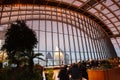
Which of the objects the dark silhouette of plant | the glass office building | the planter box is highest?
the glass office building

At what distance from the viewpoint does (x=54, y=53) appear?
17.1 m

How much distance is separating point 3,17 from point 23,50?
31.1 feet

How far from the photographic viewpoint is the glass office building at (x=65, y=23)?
16.8m

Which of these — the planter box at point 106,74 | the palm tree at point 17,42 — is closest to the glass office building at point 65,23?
the palm tree at point 17,42

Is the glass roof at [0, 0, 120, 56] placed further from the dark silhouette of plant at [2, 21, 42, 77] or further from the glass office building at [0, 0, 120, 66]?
the dark silhouette of plant at [2, 21, 42, 77]

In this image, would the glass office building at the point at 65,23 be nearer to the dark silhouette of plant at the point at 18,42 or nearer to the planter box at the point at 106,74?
the dark silhouette of plant at the point at 18,42

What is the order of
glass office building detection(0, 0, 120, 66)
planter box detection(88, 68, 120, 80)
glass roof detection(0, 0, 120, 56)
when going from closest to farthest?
planter box detection(88, 68, 120, 80), glass office building detection(0, 0, 120, 66), glass roof detection(0, 0, 120, 56)

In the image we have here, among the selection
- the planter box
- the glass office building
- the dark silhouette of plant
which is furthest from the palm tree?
the glass office building

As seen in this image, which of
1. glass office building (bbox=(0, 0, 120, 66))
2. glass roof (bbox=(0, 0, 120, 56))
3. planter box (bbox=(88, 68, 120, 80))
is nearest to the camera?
planter box (bbox=(88, 68, 120, 80))

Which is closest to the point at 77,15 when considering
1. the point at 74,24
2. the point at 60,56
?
the point at 74,24

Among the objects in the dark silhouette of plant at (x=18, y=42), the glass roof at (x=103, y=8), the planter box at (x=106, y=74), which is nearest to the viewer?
the planter box at (x=106, y=74)

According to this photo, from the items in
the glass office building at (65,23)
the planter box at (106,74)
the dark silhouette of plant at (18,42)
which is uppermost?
the glass office building at (65,23)

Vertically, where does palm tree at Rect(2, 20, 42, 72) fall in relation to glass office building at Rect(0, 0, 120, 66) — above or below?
below

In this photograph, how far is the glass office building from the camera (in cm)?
1683
